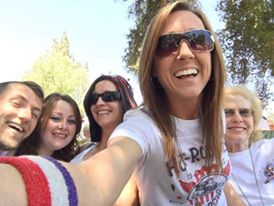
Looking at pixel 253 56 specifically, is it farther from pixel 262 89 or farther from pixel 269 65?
pixel 262 89

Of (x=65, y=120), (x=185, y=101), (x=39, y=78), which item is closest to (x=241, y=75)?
(x=65, y=120)

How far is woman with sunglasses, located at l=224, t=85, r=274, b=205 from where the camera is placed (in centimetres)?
255

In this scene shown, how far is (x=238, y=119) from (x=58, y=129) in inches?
62.9

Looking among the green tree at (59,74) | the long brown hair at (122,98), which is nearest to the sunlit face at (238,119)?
the long brown hair at (122,98)

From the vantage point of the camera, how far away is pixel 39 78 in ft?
79.9

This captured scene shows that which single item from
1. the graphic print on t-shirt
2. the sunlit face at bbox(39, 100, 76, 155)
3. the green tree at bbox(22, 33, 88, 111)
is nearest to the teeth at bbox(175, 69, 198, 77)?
the graphic print on t-shirt

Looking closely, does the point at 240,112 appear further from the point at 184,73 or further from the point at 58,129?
the point at 58,129

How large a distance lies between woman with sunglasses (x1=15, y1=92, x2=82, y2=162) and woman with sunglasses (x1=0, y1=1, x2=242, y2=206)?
1744mm

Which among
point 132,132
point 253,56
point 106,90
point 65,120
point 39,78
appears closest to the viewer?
point 132,132

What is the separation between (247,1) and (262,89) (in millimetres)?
3393

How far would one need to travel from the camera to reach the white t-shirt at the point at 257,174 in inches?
99.8

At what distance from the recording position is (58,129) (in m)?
3.17

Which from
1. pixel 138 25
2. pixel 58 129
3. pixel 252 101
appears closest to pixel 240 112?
pixel 252 101

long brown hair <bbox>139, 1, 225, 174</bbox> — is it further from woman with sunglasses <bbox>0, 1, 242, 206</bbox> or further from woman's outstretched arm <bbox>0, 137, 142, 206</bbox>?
woman's outstretched arm <bbox>0, 137, 142, 206</bbox>
